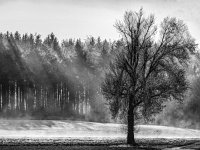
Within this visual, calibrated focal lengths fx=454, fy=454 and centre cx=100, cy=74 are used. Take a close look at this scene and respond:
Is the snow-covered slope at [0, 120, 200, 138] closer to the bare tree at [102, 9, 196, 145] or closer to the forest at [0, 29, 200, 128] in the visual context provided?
the bare tree at [102, 9, 196, 145]

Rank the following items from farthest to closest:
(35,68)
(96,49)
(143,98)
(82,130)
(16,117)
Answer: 1. (96,49)
2. (35,68)
3. (16,117)
4. (82,130)
5. (143,98)

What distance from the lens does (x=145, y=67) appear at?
44.3 metres

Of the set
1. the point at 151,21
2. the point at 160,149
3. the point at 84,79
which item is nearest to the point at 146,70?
the point at 151,21

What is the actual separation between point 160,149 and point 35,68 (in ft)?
236

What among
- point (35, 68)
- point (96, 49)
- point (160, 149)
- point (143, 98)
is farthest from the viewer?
point (96, 49)

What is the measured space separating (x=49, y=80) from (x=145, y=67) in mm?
62604

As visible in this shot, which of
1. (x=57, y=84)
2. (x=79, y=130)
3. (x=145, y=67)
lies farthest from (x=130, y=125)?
(x=57, y=84)

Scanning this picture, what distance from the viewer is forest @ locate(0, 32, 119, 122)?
10087cm

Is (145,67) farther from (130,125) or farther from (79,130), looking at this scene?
(79,130)

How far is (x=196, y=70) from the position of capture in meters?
110

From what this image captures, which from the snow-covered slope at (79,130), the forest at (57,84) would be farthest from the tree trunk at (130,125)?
the forest at (57,84)

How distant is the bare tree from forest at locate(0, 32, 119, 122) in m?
53.8

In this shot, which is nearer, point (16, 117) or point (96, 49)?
point (16, 117)

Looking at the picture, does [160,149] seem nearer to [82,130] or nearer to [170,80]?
[170,80]
